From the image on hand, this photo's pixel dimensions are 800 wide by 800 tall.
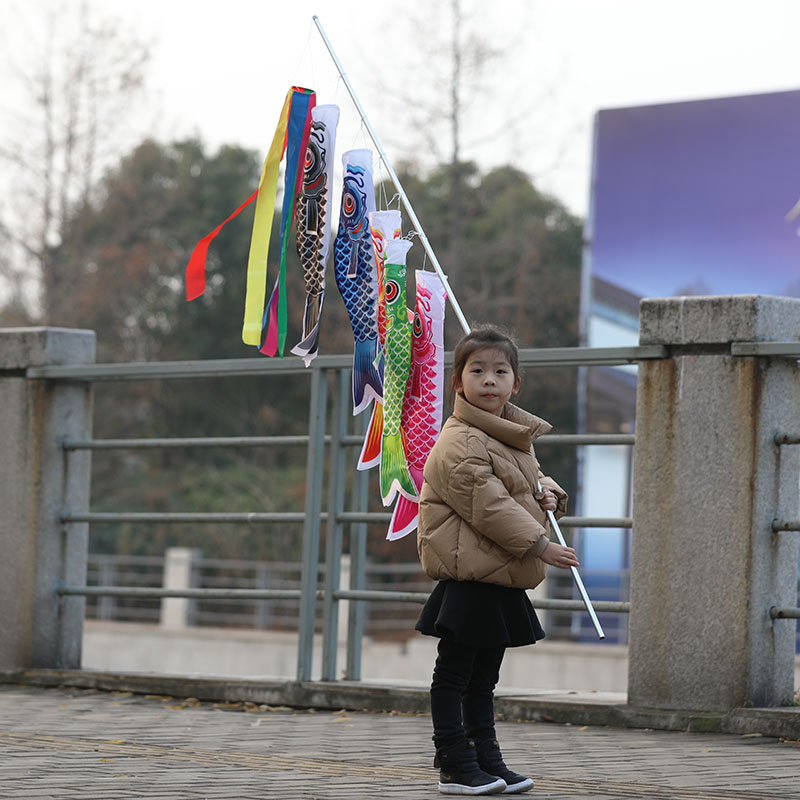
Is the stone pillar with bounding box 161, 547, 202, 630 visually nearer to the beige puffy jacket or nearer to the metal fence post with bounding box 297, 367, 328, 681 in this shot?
the metal fence post with bounding box 297, 367, 328, 681

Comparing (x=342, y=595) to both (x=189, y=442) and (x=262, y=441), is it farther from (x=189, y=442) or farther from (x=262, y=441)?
(x=189, y=442)

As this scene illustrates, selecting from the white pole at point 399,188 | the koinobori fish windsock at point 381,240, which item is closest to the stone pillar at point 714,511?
the white pole at point 399,188

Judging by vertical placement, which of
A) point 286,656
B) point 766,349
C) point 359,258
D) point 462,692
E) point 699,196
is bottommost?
point 286,656

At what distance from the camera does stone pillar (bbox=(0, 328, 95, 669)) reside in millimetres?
7957

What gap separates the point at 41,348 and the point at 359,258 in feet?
8.89

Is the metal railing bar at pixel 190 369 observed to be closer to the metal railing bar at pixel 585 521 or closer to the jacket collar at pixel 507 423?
the metal railing bar at pixel 585 521

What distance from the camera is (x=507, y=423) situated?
4766mm

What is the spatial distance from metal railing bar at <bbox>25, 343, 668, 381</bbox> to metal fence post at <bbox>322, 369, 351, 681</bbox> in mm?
156

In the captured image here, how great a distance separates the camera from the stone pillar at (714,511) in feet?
20.2

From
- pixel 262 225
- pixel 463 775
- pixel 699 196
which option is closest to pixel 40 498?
pixel 262 225

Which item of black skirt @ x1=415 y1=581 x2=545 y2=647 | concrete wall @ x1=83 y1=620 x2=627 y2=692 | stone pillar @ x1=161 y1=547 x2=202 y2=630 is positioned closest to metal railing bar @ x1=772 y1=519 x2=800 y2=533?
black skirt @ x1=415 y1=581 x2=545 y2=647

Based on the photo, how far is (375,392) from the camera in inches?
236

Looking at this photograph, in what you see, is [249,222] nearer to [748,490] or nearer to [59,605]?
[59,605]

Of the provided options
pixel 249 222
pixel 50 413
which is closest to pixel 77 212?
pixel 249 222
